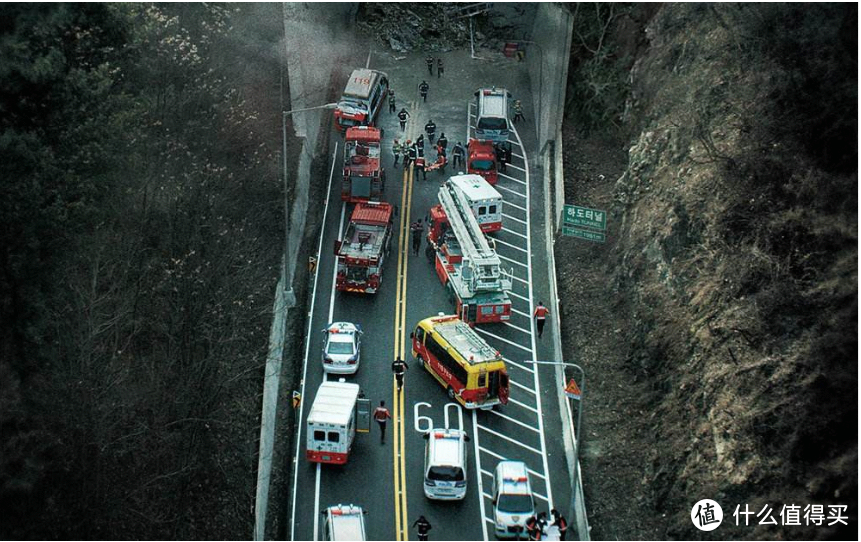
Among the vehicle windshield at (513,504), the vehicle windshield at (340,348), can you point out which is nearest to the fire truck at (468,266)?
the vehicle windshield at (340,348)

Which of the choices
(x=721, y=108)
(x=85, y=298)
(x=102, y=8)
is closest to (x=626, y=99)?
(x=721, y=108)

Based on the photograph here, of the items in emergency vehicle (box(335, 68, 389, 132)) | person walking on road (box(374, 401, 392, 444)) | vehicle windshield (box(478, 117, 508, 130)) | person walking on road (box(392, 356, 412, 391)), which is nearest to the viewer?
person walking on road (box(374, 401, 392, 444))

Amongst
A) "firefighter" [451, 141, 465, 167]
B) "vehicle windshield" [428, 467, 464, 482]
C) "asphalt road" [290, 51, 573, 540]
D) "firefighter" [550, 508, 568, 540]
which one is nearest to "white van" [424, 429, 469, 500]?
"vehicle windshield" [428, 467, 464, 482]

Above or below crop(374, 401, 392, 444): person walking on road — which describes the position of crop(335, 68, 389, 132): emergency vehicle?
above

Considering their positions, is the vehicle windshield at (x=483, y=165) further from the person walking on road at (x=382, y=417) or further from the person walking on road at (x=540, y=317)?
the person walking on road at (x=382, y=417)

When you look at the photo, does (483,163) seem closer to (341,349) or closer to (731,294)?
(341,349)

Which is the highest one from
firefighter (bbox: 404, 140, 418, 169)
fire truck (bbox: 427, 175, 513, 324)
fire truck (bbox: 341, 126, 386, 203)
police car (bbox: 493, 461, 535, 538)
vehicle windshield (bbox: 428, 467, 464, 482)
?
firefighter (bbox: 404, 140, 418, 169)

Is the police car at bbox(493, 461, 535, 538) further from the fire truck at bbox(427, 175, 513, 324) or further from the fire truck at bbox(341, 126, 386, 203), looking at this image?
the fire truck at bbox(341, 126, 386, 203)

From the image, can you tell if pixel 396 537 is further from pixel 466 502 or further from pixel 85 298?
pixel 85 298
